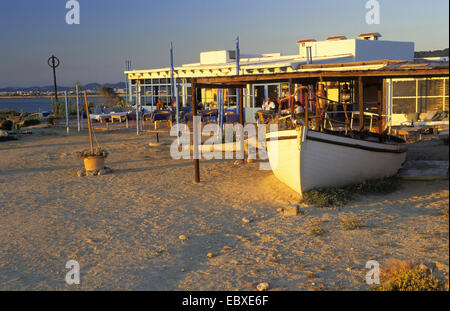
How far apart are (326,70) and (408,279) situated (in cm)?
974

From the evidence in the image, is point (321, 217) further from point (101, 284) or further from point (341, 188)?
point (101, 284)

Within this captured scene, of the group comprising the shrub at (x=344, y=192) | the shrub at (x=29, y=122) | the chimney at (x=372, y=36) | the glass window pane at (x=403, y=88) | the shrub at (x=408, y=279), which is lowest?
the shrub at (x=408, y=279)

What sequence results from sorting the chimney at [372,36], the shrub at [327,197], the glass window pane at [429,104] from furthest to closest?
the chimney at [372,36] → the glass window pane at [429,104] → the shrub at [327,197]

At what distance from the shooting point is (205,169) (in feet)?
39.1

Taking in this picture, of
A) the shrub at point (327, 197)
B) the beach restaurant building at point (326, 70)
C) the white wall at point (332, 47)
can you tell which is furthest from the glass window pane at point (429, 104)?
the shrub at point (327, 197)

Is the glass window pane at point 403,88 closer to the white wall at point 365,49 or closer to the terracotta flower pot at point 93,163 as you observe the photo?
the white wall at point 365,49

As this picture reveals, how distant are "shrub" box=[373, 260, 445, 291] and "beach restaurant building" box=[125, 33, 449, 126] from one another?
9.40 m

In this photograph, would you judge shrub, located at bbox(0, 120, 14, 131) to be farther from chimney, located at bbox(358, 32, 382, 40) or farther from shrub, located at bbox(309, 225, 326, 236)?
chimney, located at bbox(358, 32, 382, 40)

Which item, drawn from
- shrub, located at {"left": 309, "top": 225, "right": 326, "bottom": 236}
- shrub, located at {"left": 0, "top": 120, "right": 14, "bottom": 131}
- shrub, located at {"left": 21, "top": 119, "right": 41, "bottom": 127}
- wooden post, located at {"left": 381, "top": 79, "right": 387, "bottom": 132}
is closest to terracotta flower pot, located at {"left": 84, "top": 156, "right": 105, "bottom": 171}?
shrub, located at {"left": 309, "top": 225, "right": 326, "bottom": 236}

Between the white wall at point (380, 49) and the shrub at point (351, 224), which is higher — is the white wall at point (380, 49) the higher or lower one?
the higher one

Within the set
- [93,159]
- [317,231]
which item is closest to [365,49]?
[93,159]

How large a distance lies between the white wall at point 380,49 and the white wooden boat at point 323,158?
14.6 meters

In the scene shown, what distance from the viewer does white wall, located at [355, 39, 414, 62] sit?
77.2 ft

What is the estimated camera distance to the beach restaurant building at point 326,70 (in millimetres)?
16266
